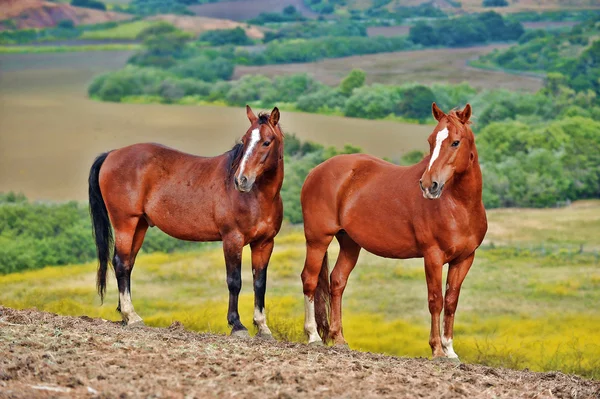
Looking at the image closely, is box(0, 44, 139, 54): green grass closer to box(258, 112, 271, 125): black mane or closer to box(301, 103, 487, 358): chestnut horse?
box(258, 112, 271, 125): black mane

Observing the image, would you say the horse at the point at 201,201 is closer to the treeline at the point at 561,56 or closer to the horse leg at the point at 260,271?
the horse leg at the point at 260,271

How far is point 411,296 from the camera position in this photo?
16562 mm

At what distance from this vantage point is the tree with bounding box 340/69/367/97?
28.0 meters

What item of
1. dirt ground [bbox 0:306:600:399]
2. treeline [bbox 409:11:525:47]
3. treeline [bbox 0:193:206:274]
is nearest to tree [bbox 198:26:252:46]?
treeline [bbox 409:11:525:47]

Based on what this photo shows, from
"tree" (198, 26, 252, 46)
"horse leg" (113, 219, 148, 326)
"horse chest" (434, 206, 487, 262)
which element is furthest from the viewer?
"tree" (198, 26, 252, 46)

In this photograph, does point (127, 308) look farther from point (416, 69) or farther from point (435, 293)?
point (416, 69)

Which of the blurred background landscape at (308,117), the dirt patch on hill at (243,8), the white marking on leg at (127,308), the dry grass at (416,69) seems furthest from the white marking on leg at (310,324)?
the dirt patch on hill at (243,8)

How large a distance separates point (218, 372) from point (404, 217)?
2.59 metres

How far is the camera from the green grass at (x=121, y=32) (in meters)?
29.0

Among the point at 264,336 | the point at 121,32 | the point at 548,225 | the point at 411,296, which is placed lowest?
the point at 548,225

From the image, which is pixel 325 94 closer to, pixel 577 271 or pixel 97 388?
pixel 577 271

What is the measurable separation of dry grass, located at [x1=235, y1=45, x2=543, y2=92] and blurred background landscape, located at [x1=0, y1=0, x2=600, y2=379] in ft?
0.21

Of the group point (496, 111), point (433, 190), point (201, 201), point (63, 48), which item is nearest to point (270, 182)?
point (201, 201)

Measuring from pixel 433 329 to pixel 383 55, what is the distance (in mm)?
21954
